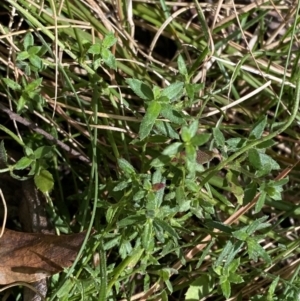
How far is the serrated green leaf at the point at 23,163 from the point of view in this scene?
1.21 metres

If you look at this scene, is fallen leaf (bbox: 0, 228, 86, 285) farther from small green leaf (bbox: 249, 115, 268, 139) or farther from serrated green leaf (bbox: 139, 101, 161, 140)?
small green leaf (bbox: 249, 115, 268, 139)

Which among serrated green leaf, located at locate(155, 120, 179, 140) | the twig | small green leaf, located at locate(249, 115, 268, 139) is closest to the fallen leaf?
the twig

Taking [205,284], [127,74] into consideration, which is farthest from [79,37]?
[205,284]

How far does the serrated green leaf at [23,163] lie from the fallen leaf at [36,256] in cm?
18

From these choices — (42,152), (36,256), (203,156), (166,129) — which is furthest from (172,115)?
(36,256)

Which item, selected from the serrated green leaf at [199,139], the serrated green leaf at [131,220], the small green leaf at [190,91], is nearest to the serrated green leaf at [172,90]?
the small green leaf at [190,91]

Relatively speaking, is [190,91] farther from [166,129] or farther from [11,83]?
[11,83]

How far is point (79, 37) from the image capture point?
1.30 meters

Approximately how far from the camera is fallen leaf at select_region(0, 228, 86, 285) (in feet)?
4.18

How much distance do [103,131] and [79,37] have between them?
24 cm

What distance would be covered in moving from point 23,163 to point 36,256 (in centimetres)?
22

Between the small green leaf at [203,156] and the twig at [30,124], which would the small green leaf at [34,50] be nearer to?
the twig at [30,124]

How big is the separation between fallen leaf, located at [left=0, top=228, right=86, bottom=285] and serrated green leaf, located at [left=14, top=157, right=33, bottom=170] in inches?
7.2

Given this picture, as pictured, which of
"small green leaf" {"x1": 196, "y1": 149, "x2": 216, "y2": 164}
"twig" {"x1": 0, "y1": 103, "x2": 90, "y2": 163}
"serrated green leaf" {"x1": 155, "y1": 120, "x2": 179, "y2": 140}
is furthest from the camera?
"twig" {"x1": 0, "y1": 103, "x2": 90, "y2": 163}
